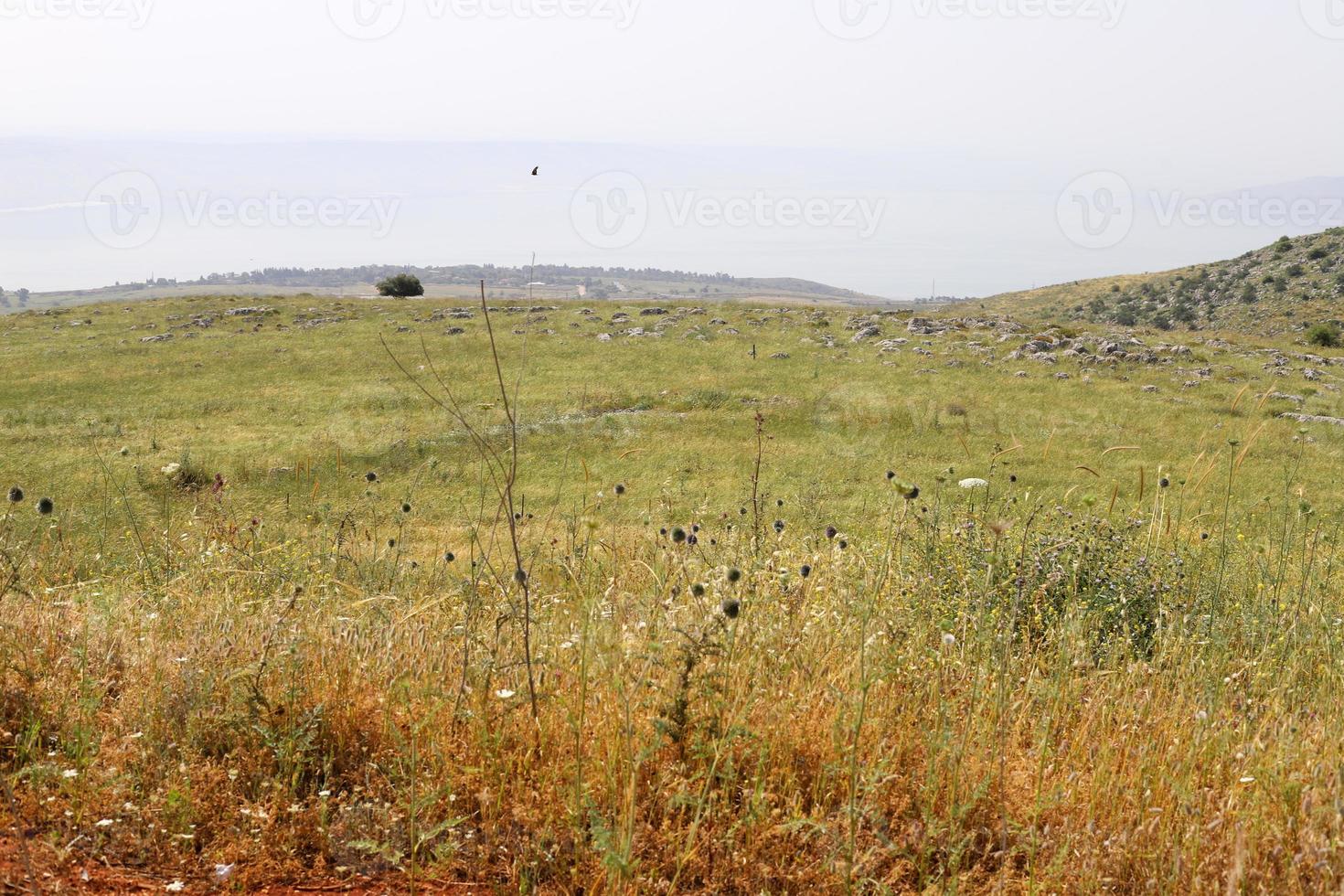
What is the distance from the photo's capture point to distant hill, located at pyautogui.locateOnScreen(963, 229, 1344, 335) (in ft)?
179

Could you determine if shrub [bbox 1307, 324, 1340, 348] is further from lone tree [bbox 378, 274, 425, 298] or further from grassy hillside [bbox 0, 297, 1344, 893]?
lone tree [bbox 378, 274, 425, 298]

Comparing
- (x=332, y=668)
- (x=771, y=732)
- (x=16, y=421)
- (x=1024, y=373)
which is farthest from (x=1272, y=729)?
(x=16, y=421)

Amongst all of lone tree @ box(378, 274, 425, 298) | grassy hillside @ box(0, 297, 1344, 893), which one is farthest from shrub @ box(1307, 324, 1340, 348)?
lone tree @ box(378, 274, 425, 298)

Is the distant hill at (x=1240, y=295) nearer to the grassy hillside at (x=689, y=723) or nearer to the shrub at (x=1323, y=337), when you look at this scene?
the shrub at (x=1323, y=337)

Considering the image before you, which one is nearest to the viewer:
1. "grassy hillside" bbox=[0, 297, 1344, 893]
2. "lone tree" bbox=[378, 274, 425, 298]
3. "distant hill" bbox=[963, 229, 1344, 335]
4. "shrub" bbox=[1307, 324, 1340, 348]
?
"grassy hillside" bbox=[0, 297, 1344, 893]

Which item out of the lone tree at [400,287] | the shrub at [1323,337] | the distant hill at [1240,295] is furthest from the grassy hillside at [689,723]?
the distant hill at [1240,295]

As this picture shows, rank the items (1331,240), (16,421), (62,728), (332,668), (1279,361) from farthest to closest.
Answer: (1331,240) < (1279,361) < (16,421) < (332,668) < (62,728)

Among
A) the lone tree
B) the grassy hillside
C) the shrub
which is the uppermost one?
the lone tree

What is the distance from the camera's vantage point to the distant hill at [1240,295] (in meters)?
54.4

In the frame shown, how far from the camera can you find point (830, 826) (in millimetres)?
2590

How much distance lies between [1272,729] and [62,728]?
496 cm

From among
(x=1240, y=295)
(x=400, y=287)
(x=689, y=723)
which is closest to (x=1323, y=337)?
(x=1240, y=295)

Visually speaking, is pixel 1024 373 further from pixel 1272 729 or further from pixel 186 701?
pixel 186 701

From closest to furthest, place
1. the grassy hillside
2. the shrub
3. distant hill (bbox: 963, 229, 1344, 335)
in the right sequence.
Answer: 1. the grassy hillside
2. the shrub
3. distant hill (bbox: 963, 229, 1344, 335)
